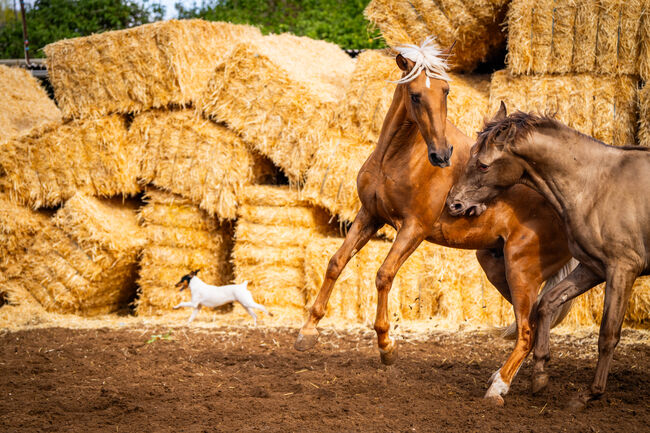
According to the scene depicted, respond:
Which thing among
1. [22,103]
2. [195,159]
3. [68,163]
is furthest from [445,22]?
[22,103]

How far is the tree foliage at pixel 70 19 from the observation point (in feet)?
52.0

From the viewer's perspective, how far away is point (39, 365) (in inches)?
223

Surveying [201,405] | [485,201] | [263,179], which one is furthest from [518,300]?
[263,179]

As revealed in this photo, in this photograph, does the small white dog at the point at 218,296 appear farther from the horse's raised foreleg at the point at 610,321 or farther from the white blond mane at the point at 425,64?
the horse's raised foreleg at the point at 610,321

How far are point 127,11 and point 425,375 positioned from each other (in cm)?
1408

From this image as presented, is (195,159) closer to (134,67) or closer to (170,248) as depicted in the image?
(170,248)

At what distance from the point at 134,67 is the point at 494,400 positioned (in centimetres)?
630

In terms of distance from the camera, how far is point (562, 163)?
4.52m

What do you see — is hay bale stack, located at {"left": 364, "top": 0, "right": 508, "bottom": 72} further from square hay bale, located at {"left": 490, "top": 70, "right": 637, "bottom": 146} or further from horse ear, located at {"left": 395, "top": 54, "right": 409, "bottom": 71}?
horse ear, located at {"left": 395, "top": 54, "right": 409, "bottom": 71}

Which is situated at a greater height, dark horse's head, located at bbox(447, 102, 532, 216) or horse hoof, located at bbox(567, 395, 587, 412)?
dark horse's head, located at bbox(447, 102, 532, 216)

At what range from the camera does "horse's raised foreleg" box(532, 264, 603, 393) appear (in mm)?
4641

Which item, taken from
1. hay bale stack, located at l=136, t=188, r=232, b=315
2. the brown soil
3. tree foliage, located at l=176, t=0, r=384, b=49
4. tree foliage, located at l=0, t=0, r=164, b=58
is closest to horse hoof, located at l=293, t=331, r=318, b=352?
the brown soil

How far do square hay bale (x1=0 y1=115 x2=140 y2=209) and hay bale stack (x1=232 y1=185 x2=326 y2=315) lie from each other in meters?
1.84

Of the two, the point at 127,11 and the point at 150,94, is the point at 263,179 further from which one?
the point at 127,11
